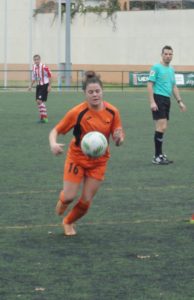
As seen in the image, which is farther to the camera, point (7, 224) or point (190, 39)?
point (190, 39)

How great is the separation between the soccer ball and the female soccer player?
0.19 metres

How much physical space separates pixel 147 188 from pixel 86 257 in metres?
4.31

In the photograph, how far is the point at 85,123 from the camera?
870 cm

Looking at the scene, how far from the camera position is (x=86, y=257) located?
7.93 metres

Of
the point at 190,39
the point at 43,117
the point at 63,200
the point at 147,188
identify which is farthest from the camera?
the point at 190,39

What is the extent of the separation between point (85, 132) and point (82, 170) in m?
0.38

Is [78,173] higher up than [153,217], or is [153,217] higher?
[78,173]

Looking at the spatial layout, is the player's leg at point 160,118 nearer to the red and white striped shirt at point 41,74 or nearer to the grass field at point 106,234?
the grass field at point 106,234

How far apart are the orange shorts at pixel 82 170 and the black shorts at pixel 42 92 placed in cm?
1656

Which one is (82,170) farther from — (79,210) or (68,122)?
(68,122)

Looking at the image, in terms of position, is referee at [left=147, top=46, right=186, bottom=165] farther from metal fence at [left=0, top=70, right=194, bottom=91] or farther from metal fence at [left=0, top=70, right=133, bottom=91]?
metal fence at [left=0, top=70, right=133, bottom=91]

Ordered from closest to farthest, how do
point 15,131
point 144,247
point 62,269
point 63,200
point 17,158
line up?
point 62,269 < point 144,247 < point 63,200 < point 17,158 < point 15,131

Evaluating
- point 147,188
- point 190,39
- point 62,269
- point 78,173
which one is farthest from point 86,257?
point 190,39

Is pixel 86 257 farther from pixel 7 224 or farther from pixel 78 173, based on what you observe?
pixel 7 224
